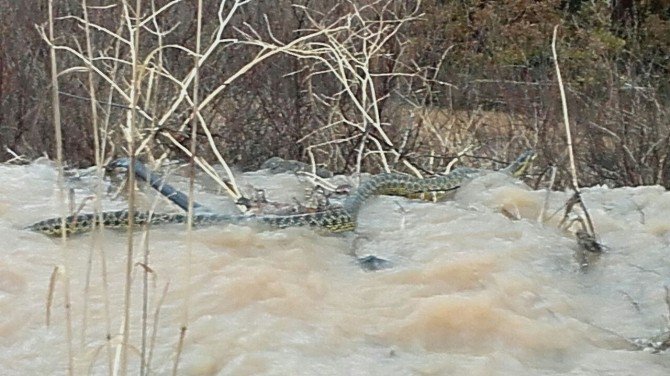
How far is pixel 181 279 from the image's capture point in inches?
173

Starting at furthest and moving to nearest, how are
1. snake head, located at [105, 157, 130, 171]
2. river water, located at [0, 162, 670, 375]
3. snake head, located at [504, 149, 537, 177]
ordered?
1. snake head, located at [504, 149, 537, 177]
2. snake head, located at [105, 157, 130, 171]
3. river water, located at [0, 162, 670, 375]

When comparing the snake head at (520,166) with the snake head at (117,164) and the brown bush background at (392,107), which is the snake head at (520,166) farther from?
the snake head at (117,164)

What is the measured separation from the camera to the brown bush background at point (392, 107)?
846 cm

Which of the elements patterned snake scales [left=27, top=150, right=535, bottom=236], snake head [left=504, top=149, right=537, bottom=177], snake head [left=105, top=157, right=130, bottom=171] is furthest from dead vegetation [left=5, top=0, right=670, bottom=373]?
patterned snake scales [left=27, top=150, right=535, bottom=236]

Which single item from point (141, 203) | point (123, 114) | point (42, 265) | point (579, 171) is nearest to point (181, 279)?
point (42, 265)

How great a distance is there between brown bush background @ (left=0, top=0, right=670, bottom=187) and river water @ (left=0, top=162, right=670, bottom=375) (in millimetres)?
2167

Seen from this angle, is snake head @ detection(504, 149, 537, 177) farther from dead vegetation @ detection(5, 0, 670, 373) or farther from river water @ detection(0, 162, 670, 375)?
river water @ detection(0, 162, 670, 375)

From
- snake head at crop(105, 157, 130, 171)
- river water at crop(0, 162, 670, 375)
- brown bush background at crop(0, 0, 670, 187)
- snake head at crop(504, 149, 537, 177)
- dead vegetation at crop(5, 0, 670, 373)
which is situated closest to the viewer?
river water at crop(0, 162, 670, 375)

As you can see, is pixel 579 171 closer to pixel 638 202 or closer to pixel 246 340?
pixel 638 202

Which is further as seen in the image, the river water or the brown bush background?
the brown bush background

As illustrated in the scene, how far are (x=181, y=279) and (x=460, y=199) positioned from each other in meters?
2.40

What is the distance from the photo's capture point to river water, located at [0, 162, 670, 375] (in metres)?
3.54

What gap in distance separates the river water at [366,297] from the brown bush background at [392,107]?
85.3 inches

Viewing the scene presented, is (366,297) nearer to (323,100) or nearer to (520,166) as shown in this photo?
(520,166)
